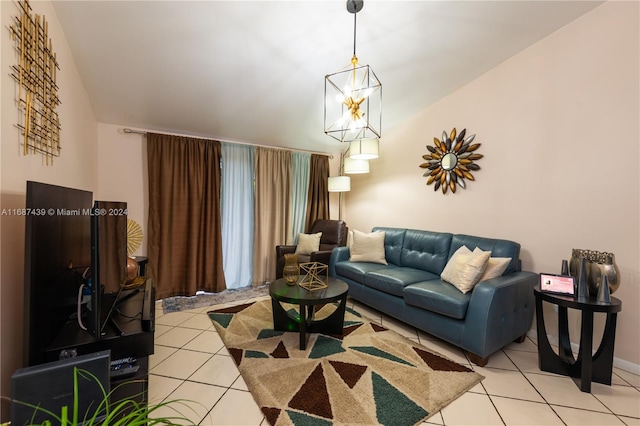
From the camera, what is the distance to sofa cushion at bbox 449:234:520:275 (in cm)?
248

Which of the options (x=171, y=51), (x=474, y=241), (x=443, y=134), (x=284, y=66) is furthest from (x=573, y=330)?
(x=171, y=51)

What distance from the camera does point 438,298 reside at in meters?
2.26

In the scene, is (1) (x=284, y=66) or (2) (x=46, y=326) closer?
(2) (x=46, y=326)

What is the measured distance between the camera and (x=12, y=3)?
119cm

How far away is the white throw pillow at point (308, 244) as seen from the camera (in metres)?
4.04

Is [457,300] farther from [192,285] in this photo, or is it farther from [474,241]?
[192,285]

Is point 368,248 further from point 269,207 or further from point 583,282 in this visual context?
point 583,282

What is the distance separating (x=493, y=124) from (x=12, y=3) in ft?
12.0

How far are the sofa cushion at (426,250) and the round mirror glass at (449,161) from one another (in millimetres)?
806

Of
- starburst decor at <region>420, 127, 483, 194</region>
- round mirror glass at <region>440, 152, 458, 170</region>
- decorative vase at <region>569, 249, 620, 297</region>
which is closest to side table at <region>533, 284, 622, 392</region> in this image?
decorative vase at <region>569, 249, 620, 297</region>

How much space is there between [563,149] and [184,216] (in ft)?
13.8

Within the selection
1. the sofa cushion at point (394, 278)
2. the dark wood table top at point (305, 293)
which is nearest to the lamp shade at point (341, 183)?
the sofa cushion at point (394, 278)

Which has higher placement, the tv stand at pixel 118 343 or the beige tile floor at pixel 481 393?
the tv stand at pixel 118 343

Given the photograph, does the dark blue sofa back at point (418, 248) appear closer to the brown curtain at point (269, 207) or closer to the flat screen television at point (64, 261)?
the brown curtain at point (269, 207)
